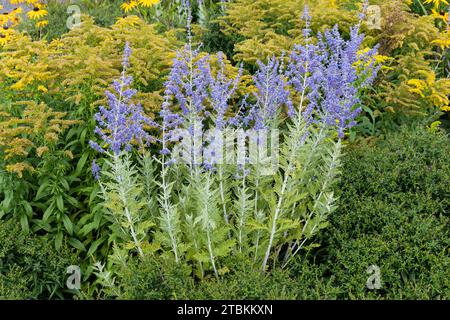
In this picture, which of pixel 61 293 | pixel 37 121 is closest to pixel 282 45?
pixel 37 121

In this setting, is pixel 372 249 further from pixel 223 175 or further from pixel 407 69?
pixel 407 69

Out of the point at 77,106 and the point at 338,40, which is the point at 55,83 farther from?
the point at 338,40

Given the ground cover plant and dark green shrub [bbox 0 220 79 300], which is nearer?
the ground cover plant

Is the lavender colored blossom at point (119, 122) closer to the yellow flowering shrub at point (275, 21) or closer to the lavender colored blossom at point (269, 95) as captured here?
the lavender colored blossom at point (269, 95)

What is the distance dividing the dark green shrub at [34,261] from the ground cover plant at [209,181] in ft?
0.04

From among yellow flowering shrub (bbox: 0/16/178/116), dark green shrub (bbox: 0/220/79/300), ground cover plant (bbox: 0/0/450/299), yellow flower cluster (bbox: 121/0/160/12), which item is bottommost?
dark green shrub (bbox: 0/220/79/300)

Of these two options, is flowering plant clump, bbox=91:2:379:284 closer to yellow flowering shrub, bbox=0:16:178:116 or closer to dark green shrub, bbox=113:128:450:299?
dark green shrub, bbox=113:128:450:299

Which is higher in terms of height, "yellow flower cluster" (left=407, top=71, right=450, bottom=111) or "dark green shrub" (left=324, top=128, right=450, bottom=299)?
"yellow flower cluster" (left=407, top=71, right=450, bottom=111)

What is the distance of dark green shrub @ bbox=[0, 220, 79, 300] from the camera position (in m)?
3.87

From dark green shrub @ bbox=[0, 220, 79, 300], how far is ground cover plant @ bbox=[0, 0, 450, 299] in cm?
1

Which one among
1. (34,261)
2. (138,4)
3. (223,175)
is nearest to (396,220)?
(223,175)

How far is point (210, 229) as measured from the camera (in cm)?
352

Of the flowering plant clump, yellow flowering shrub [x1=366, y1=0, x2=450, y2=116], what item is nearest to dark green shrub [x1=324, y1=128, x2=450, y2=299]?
the flowering plant clump
